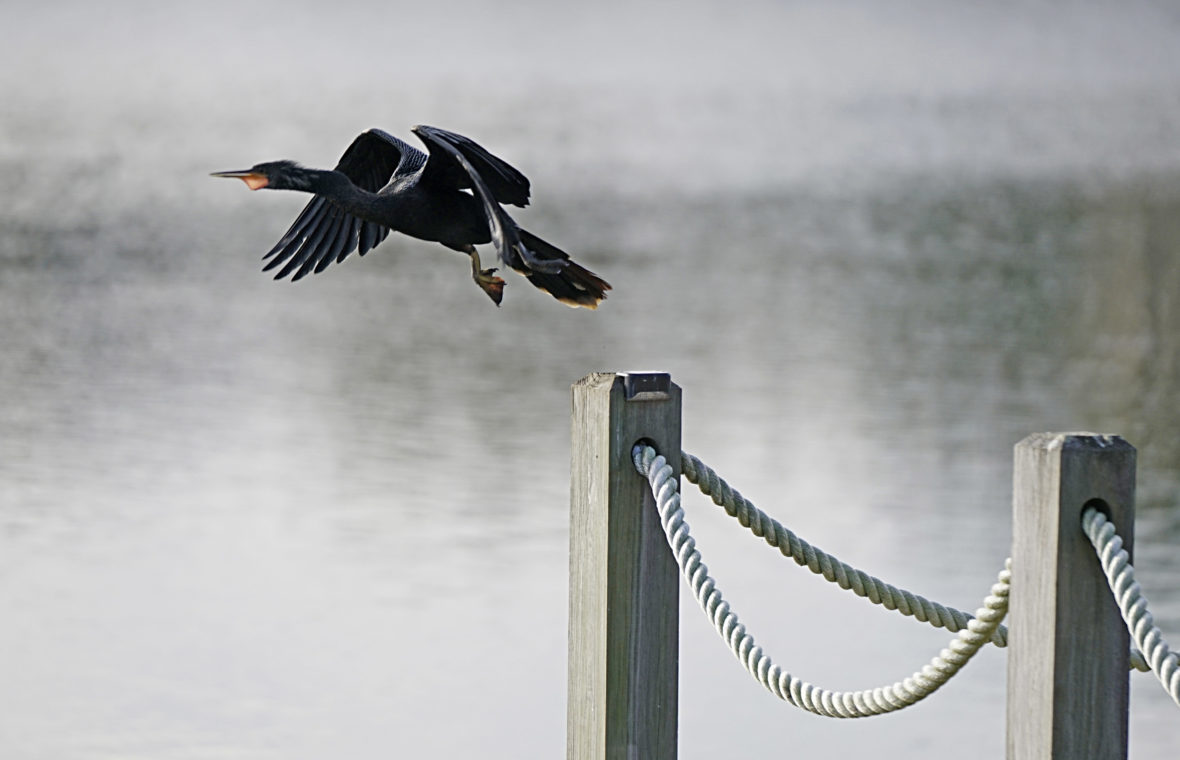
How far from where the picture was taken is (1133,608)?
4.60 feet

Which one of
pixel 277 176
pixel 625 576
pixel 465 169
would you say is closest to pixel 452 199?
pixel 465 169

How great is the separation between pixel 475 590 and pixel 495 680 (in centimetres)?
85

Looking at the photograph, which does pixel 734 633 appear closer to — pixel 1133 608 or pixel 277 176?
pixel 1133 608

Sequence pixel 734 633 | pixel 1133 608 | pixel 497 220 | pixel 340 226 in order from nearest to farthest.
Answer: pixel 1133 608
pixel 734 633
pixel 497 220
pixel 340 226

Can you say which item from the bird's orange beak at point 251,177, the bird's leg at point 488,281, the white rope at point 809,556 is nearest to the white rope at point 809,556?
the white rope at point 809,556

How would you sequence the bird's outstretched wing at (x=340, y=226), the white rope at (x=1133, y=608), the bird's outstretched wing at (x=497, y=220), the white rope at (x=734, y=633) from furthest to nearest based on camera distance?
the bird's outstretched wing at (x=340, y=226) → the bird's outstretched wing at (x=497, y=220) → the white rope at (x=734, y=633) → the white rope at (x=1133, y=608)

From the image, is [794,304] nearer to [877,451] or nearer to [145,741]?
[877,451]

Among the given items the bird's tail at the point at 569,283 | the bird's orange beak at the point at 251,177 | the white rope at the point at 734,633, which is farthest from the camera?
the bird's tail at the point at 569,283

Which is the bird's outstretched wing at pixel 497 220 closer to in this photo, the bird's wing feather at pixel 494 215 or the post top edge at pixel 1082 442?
the bird's wing feather at pixel 494 215

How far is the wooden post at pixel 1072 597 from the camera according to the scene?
56.7 inches

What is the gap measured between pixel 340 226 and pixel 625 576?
1.26 meters

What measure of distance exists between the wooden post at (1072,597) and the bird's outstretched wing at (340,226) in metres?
1.58

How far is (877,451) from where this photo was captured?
831 centimetres

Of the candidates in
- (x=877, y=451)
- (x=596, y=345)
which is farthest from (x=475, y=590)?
(x=596, y=345)
